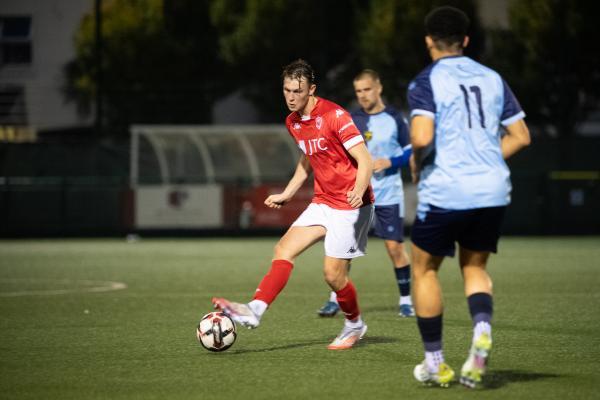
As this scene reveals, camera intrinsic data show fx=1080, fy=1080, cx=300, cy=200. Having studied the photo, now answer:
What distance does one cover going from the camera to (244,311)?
738cm

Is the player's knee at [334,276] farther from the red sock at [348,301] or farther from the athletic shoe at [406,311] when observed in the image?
the athletic shoe at [406,311]

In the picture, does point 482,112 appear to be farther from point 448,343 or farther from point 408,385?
point 448,343

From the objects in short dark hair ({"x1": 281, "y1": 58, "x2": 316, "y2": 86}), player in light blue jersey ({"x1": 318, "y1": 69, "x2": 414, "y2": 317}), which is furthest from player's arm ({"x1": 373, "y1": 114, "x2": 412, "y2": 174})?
short dark hair ({"x1": 281, "y1": 58, "x2": 316, "y2": 86})

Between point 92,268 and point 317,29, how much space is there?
2067 cm

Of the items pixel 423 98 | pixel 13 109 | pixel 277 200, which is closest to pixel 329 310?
pixel 277 200

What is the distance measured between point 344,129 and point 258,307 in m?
1.41

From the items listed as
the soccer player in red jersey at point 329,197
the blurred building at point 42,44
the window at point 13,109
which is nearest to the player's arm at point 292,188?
the soccer player in red jersey at point 329,197

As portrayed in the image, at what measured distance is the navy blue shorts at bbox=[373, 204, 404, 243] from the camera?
10227 mm

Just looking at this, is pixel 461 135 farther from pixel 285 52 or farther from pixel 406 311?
pixel 285 52

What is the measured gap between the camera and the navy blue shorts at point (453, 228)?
6.11 metres

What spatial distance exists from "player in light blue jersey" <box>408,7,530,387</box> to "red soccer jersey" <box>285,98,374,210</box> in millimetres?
1632

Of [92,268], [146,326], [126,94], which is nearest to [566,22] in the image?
[126,94]

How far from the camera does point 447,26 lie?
6.11 metres

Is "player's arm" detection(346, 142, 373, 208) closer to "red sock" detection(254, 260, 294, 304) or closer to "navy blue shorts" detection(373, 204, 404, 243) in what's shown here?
"red sock" detection(254, 260, 294, 304)
